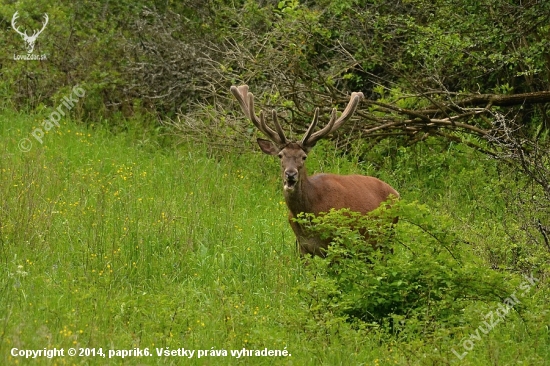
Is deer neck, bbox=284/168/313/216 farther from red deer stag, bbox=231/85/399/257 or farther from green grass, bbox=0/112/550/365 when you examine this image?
green grass, bbox=0/112/550/365

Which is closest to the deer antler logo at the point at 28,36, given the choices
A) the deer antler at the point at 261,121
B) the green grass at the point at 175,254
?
the green grass at the point at 175,254

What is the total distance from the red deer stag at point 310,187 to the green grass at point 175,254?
38 cm

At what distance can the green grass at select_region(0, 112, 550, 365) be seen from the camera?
6871mm

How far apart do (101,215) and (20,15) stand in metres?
6.92

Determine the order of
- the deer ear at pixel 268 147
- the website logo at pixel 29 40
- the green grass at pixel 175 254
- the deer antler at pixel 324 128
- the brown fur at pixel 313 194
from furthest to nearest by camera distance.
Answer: the website logo at pixel 29 40, the deer ear at pixel 268 147, the deer antler at pixel 324 128, the brown fur at pixel 313 194, the green grass at pixel 175 254

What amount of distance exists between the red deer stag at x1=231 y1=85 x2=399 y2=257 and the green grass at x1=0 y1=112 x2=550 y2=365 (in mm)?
383

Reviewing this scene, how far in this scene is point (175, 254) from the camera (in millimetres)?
9383

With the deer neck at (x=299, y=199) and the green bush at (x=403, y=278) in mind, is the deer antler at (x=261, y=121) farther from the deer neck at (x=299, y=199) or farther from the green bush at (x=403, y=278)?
the green bush at (x=403, y=278)

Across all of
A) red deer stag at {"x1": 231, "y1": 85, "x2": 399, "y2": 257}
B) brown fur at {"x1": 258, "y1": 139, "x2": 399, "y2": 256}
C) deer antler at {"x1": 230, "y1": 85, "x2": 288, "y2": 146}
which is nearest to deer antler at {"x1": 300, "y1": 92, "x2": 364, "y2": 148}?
red deer stag at {"x1": 231, "y1": 85, "x2": 399, "y2": 257}

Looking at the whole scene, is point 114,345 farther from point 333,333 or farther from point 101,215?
point 101,215

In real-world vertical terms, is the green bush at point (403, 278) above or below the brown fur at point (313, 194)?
below

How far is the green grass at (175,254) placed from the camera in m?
6.87

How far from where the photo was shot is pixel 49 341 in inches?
245

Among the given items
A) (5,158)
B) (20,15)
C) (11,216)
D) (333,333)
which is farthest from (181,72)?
(333,333)
